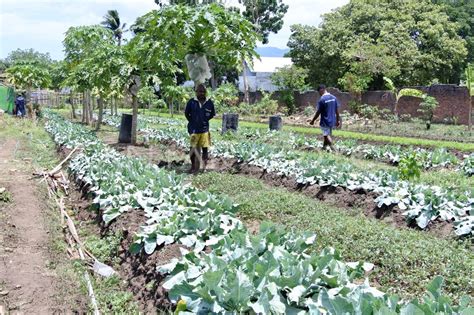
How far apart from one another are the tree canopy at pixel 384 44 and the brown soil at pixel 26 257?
21993 millimetres

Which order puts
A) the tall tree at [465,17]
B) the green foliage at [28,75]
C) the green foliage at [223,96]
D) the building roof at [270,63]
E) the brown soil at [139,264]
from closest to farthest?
the brown soil at [139,264] < the green foliage at [223,96] < the green foliage at [28,75] < the tall tree at [465,17] < the building roof at [270,63]

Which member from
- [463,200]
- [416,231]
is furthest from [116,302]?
[463,200]

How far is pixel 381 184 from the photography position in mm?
7609

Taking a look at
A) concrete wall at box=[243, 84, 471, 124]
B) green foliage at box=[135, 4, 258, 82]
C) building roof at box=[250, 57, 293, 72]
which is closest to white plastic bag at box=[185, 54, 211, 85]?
green foliage at box=[135, 4, 258, 82]

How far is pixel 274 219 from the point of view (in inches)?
268

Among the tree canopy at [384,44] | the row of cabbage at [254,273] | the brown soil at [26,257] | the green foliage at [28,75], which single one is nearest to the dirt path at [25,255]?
the brown soil at [26,257]

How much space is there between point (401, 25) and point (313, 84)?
26.3 ft

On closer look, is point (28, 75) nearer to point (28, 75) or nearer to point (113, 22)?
point (28, 75)

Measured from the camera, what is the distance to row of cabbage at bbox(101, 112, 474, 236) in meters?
6.29

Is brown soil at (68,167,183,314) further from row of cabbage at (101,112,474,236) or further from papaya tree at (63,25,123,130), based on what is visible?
papaya tree at (63,25,123,130)

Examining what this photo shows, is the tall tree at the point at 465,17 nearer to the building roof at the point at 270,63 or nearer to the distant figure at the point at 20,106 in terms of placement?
the building roof at the point at 270,63

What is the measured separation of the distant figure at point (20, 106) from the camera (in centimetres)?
3030

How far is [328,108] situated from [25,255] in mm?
8381

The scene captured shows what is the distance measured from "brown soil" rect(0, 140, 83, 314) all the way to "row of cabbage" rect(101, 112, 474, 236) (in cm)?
431
